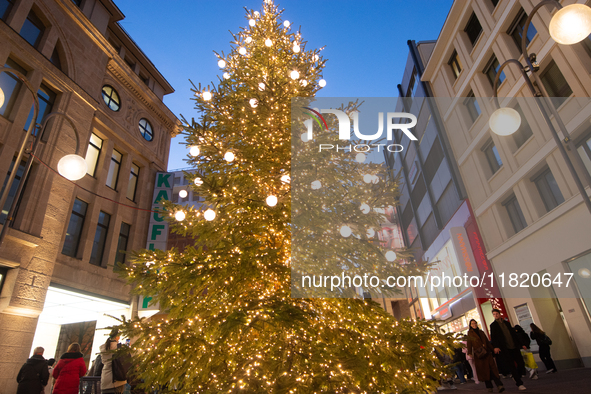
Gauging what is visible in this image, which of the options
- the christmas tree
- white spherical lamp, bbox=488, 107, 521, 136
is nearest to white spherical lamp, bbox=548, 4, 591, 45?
white spherical lamp, bbox=488, 107, 521, 136

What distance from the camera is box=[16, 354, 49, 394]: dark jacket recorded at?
6.66 metres

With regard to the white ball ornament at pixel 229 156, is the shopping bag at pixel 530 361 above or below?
below

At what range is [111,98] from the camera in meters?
16.3

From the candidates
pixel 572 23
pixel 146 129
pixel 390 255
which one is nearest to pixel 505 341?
pixel 390 255

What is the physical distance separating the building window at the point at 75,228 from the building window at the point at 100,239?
2.41 feet

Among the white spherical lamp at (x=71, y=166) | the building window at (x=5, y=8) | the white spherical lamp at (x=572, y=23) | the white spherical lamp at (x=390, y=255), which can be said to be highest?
the building window at (x=5, y=8)

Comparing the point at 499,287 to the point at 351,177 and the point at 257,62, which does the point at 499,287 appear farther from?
the point at 257,62

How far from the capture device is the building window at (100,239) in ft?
46.3

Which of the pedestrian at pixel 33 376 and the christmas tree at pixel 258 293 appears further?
the pedestrian at pixel 33 376

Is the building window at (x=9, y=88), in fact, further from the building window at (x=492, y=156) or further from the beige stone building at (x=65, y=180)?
the building window at (x=492, y=156)

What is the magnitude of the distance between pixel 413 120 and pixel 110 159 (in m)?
20.4

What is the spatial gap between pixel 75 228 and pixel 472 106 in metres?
19.7

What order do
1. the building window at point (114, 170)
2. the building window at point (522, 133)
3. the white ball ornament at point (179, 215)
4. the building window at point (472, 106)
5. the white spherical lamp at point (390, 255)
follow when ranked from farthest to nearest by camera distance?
the building window at point (472, 106) → the building window at point (114, 170) → the building window at point (522, 133) → the white spherical lamp at point (390, 255) → the white ball ornament at point (179, 215)

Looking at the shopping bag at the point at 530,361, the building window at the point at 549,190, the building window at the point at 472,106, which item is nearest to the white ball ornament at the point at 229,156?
the shopping bag at the point at 530,361
